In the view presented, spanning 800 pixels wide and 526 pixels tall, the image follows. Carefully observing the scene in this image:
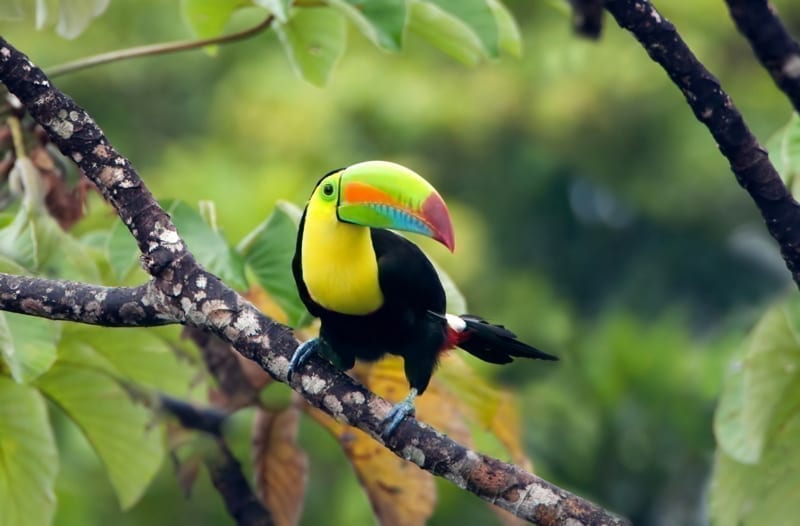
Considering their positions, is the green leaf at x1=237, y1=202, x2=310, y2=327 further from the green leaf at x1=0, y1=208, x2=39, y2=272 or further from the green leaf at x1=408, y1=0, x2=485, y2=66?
the green leaf at x1=408, y1=0, x2=485, y2=66

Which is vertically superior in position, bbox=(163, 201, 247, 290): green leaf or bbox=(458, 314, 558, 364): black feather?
bbox=(458, 314, 558, 364): black feather

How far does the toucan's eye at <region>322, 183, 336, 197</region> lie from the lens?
6.63ft

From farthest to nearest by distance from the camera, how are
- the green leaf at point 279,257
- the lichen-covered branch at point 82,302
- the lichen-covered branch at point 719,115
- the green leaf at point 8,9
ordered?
the green leaf at point 279,257 → the green leaf at point 8,9 → the lichen-covered branch at point 82,302 → the lichen-covered branch at point 719,115

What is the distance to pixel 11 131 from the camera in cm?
248

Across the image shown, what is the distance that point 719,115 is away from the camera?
1.66 m

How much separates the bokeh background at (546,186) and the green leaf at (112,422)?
1.92 m

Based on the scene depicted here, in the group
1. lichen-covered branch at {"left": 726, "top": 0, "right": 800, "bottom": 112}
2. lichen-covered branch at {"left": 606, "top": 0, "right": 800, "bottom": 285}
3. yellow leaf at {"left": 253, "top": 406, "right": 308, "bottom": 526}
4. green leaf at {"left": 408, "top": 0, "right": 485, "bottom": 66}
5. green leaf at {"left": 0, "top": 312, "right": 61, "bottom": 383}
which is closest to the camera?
lichen-covered branch at {"left": 726, "top": 0, "right": 800, "bottom": 112}

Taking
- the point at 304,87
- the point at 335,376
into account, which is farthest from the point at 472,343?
the point at 304,87

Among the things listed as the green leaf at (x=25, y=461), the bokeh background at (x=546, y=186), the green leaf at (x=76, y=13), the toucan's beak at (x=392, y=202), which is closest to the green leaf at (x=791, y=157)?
the toucan's beak at (x=392, y=202)

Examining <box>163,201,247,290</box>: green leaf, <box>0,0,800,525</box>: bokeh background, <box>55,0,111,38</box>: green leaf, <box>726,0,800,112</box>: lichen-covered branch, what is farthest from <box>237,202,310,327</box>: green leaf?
<box>0,0,800,525</box>: bokeh background

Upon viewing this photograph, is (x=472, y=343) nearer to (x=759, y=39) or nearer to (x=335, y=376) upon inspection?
(x=335, y=376)

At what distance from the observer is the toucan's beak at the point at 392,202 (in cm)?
190

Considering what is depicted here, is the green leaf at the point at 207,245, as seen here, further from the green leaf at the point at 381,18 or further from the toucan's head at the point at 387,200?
the green leaf at the point at 381,18

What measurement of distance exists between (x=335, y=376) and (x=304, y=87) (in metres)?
4.40
